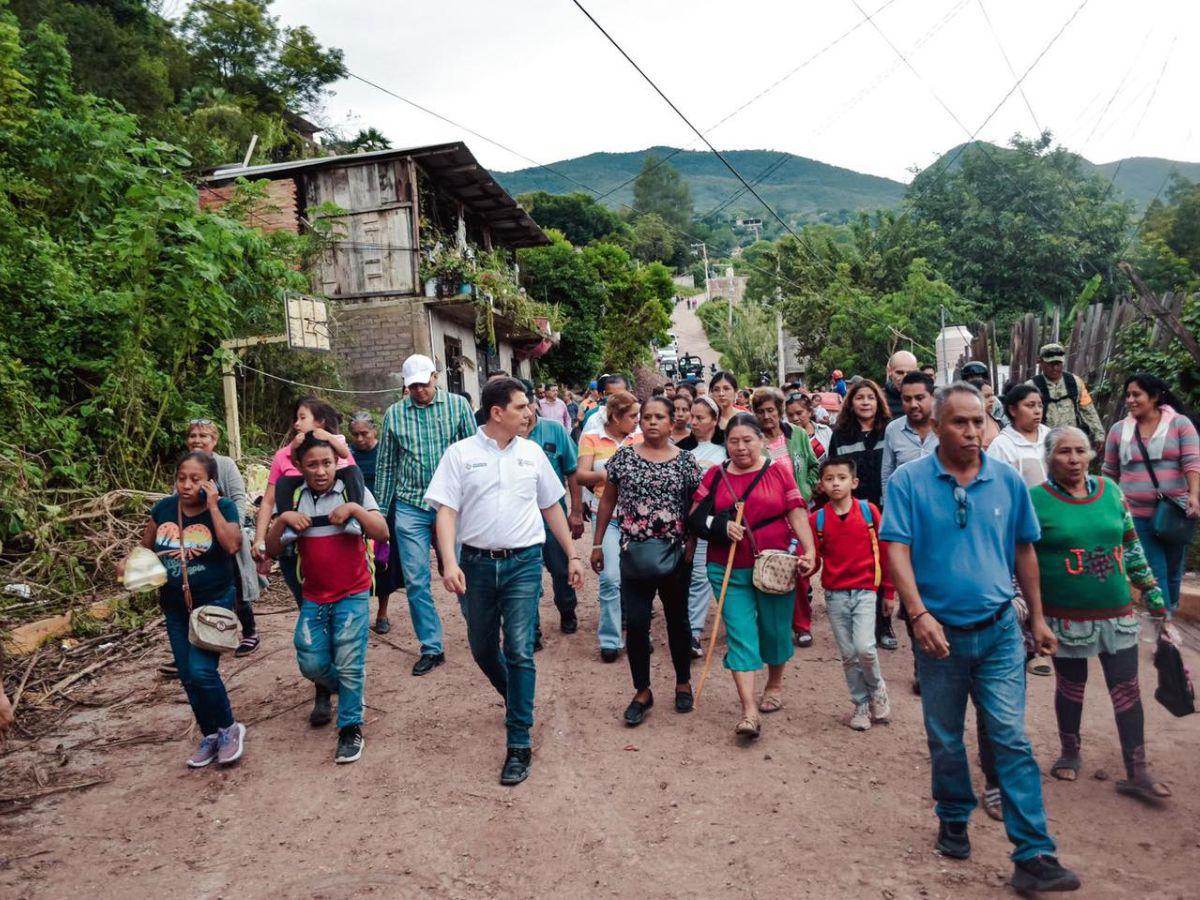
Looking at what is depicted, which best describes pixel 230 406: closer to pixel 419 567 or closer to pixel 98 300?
pixel 98 300

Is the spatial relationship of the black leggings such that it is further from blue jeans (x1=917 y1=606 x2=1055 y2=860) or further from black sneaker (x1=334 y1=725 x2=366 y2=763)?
black sneaker (x1=334 y1=725 x2=366 y2=763)

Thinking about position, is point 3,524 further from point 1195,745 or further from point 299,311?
point 1195,745

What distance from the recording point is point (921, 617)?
317 cm

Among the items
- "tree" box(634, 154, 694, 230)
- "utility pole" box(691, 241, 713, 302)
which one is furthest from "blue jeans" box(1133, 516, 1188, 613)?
"tree" box(634, 154, 694, 230)

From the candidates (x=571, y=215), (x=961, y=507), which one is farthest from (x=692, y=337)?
(x=961, y=507)

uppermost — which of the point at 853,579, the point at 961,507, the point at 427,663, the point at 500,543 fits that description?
the point at 961,507

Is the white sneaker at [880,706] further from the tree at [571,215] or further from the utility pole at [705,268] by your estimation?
the utility pole at [705,268]

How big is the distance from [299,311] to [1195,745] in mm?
10834

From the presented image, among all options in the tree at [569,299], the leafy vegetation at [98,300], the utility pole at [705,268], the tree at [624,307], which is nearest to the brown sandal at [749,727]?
the leafy vegetation at [98,300]

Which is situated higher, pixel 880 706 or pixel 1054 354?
pixel 1054 354

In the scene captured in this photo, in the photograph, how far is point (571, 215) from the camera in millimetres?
57312

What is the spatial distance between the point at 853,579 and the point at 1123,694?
4.75ft

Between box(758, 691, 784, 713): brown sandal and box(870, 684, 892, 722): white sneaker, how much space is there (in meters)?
0.53

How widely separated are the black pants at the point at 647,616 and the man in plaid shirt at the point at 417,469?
1618mm
